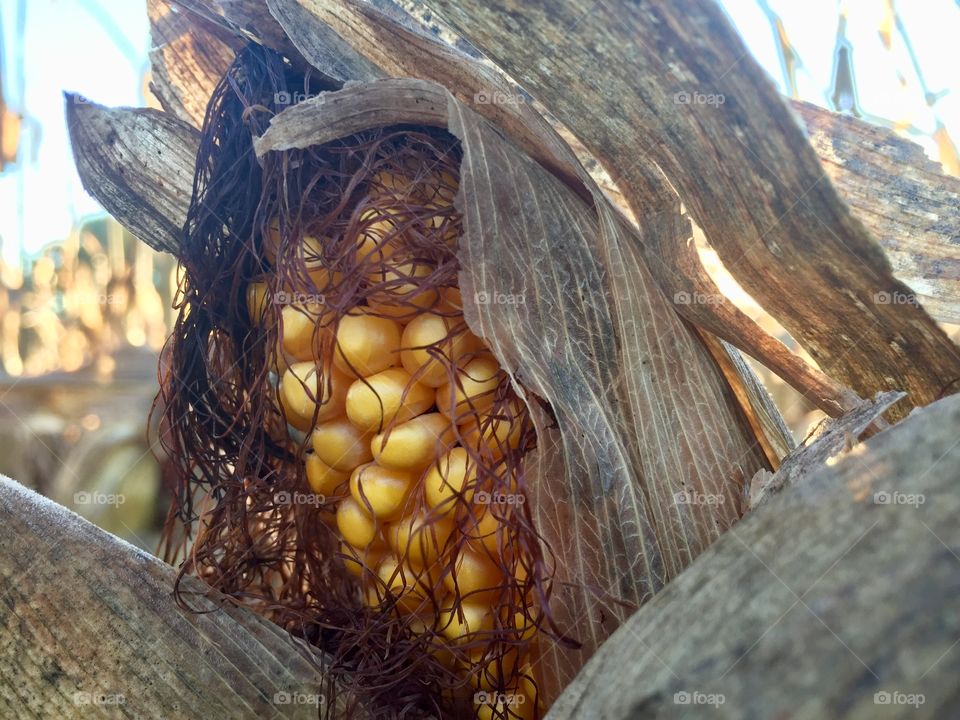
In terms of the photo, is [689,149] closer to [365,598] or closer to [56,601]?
Answer: [365,598]

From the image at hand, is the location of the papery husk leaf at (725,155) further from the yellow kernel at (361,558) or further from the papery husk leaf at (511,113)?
the yellow kernel at (361,558)

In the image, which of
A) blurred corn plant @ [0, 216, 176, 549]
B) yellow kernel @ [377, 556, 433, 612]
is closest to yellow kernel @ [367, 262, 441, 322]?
yellow kernel @ [377, 556, 433, 612]

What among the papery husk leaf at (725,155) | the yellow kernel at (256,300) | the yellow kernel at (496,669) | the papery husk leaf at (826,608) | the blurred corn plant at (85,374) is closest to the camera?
the papery husk leaf at (826,608)

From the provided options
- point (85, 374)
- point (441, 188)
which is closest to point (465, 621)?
point (441, 188)

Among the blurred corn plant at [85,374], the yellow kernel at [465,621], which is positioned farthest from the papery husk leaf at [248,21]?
the blurred corn plant at [85,374]

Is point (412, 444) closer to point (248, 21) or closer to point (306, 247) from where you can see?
point (306, 247)

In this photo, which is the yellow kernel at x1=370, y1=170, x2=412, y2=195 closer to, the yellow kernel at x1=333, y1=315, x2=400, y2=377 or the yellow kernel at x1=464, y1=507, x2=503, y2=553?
the yellow kernel at x1=333, y1=315, x2=400, y2=377

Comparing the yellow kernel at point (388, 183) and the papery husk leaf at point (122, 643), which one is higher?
the yellow kernel at point (388, 183)
